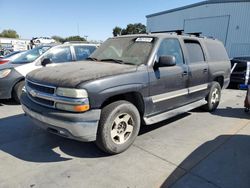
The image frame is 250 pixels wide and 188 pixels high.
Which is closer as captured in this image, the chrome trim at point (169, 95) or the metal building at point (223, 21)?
the chrome trim at point (169, 95)

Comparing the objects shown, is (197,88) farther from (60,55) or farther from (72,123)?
(60,55)

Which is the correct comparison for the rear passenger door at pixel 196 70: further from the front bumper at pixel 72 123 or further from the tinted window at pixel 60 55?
the tinted window at pixel 60 55

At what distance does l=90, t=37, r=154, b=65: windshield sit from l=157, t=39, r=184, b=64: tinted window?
0.76ft

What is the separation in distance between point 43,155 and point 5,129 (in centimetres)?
156

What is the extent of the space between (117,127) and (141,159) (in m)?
0.59

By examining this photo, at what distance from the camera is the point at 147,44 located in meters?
4.00

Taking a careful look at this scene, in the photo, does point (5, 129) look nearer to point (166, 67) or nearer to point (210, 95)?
point (166, 67)

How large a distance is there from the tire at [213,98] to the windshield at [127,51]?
247cm

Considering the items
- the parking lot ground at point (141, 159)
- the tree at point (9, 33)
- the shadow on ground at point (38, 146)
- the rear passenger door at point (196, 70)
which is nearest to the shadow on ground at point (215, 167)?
the parking lot ground at point (141, 159)

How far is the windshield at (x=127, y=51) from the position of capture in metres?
3.85

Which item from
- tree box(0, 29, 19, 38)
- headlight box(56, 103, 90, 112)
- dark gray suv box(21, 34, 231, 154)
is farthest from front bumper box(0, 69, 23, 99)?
tree box(0, 29, 19, 38)

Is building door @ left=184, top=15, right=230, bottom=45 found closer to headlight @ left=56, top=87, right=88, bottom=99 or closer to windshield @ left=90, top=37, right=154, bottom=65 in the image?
windshield @ left=90, top=37, right=154, bottom=65

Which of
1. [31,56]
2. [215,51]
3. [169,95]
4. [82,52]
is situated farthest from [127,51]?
[31,56]

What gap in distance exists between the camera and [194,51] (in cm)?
500
